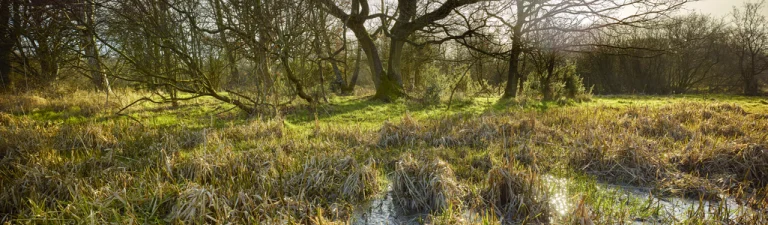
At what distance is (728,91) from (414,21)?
26.1 meters

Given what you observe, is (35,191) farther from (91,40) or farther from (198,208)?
(91,40)

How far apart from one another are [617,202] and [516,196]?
1.06 metres

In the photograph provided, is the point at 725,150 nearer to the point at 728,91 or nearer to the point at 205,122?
the point at 205,122

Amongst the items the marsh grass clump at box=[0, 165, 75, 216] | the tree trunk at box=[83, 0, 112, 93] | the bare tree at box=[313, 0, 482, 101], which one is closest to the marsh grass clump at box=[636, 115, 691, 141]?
the bare tree at box=[313, 0, 482, 101]

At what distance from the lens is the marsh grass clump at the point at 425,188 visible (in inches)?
115

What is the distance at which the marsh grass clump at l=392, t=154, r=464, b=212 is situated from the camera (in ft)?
9.61

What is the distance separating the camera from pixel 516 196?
2861mm

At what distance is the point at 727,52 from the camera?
21562mm

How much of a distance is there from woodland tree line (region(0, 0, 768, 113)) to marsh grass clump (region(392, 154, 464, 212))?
303 centimetres

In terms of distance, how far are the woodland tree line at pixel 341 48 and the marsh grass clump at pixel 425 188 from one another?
3.03 metres

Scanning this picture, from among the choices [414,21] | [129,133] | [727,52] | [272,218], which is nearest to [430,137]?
[272,218]

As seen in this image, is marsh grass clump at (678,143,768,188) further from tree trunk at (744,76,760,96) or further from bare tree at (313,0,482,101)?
tree trunk at (744,76,760,96)

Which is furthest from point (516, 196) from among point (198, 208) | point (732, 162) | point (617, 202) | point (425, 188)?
point (732, 162)

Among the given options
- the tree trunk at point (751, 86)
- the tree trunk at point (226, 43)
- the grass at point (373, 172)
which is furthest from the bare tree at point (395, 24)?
the tree trunk at point (751, 86)
